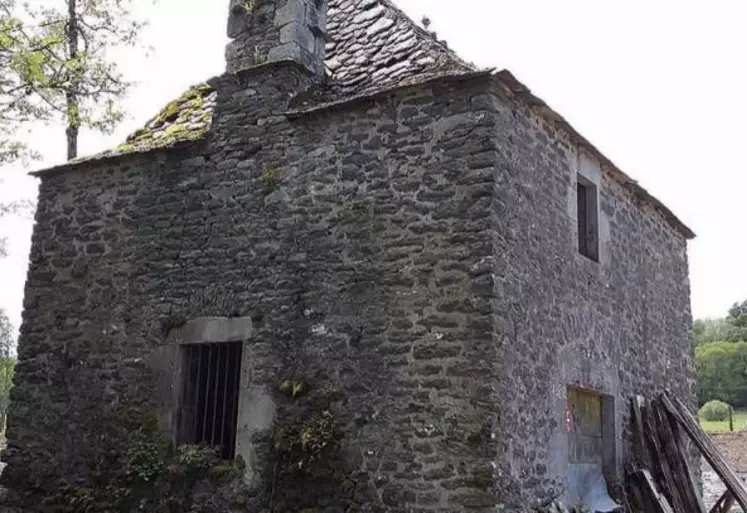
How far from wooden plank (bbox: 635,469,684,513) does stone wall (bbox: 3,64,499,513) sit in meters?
3.48

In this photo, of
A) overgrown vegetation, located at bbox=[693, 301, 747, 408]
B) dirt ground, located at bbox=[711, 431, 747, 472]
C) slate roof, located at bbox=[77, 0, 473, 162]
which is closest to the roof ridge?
slate roof, located at bbox=[77, 0, 473, 162]

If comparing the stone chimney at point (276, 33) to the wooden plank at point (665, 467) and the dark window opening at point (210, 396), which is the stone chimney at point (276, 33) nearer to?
the dark window opening at point (210, 396)

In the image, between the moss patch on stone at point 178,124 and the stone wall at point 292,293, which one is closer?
the stone wall at point 292,293

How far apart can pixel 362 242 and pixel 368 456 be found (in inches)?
85.0

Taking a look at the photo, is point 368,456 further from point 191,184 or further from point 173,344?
point 191,184

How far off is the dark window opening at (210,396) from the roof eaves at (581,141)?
4082 mm

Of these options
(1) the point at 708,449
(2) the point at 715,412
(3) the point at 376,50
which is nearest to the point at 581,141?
(3) the point at 376,50

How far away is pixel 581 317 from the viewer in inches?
367

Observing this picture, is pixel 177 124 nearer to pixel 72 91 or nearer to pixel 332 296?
pixel 332 296

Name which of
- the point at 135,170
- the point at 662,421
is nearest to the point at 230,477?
the point at 135,170

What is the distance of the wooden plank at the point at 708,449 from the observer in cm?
1009

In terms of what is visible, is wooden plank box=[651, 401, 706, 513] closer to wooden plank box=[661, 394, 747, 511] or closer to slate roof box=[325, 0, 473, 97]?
wooden plank box=[661, 394, 747, 511]

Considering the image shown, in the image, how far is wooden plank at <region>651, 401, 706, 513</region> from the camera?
1040 centimetres

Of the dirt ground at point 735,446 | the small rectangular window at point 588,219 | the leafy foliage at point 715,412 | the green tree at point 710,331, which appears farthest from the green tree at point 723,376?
the small rectangular window at point 588,219
